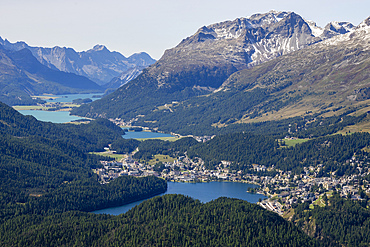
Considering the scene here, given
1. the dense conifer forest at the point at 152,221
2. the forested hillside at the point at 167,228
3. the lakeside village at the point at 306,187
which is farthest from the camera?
the lakeside village at the point at 306,187

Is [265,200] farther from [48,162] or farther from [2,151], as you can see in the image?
[2,151]

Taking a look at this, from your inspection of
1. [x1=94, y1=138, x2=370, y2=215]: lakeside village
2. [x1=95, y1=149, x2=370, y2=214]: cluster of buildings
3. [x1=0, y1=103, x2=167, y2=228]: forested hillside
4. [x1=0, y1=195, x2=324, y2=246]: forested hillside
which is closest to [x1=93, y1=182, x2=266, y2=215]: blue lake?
[x1=0, y1=103, x2=167, y2=228]: forested hillside

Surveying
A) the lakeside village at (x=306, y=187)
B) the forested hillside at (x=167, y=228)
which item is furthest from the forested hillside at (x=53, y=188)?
the lakeside village at (x=306, y=187)

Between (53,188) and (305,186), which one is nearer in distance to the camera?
(53,188)

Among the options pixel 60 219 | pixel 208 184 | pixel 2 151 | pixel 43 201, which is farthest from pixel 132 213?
pixel 2 151

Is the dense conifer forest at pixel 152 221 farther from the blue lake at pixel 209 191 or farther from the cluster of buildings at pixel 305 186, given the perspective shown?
the cluster of buildings at pixel 305 186

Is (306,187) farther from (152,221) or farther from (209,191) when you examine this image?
(152,221)

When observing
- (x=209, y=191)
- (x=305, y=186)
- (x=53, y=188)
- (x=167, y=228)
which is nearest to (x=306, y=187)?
(x=305, y=186)

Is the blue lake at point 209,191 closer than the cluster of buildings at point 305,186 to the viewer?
No

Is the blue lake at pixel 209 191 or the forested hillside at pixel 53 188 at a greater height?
the forested hillside at pixel 53 188

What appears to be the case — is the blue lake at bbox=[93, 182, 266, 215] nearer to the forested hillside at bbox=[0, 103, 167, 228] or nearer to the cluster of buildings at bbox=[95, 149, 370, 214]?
the forested hillside at bbox=[0, 103, 167, 228]
